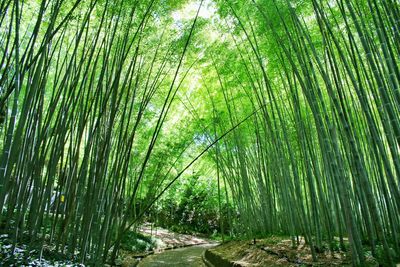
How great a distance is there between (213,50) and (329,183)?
303 cm

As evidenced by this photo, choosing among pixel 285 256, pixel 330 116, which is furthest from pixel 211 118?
pixel 285 256

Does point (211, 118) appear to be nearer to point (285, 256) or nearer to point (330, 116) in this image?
point (330, 116)

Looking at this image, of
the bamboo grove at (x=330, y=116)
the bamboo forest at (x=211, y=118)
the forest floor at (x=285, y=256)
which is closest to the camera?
the bamboo grove at (x=330, y=116)

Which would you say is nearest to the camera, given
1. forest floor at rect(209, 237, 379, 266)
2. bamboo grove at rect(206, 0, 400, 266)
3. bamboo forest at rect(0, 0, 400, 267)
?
bamboo grove at rect(206, 0, 400, 266)

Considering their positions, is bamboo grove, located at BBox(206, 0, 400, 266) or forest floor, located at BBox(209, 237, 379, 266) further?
forest floor, located at BBox(209, 237, 379, 266)

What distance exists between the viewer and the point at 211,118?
748cm

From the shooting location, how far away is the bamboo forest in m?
2.72

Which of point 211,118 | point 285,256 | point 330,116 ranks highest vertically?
point 211,118

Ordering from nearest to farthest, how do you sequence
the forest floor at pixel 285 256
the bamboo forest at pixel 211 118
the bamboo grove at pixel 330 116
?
the bamboo grove at pixel 330 116
the bamboo forest at pixel 211 118
the forest floor at pixel 285 256

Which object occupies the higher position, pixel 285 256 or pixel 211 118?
pixel 211 118

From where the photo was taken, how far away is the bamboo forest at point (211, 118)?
2.72 meters

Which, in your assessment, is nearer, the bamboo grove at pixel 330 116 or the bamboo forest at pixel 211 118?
the bamboo grove at pixel 330 116

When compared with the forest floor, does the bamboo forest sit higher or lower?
higher

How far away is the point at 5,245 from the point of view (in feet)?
10.4
